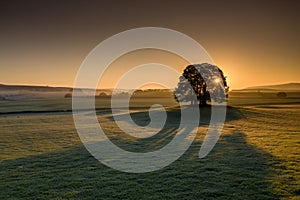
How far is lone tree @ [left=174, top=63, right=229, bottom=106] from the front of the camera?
43.1 m

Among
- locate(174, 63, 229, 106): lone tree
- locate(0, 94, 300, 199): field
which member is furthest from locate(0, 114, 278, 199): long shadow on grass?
locate(174, 63, 229, 106): lone tree

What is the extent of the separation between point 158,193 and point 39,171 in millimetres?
6822

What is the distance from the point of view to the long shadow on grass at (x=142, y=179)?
8.79 meters

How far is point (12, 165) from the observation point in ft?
42.5

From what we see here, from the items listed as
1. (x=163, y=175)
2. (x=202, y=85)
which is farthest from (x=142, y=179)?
(x=202, y=85)

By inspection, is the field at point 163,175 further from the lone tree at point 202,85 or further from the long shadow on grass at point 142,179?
the lone tree at point 202,85

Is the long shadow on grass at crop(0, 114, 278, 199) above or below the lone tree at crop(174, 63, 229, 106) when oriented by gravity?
below

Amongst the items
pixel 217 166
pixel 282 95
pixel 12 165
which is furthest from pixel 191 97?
pixel 282 95

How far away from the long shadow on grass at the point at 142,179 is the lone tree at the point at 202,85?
29.1 m

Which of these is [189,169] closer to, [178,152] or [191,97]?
[178,152]

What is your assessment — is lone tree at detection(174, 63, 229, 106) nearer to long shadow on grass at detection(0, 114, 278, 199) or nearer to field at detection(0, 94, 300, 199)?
field at detection(0, 94, 300, 199)

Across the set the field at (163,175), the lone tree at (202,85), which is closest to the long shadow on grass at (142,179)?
the field at (163,175)

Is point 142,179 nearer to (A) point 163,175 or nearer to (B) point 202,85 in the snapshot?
(A) point 163,175

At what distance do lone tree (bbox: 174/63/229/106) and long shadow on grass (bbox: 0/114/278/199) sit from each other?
95.6 feet
